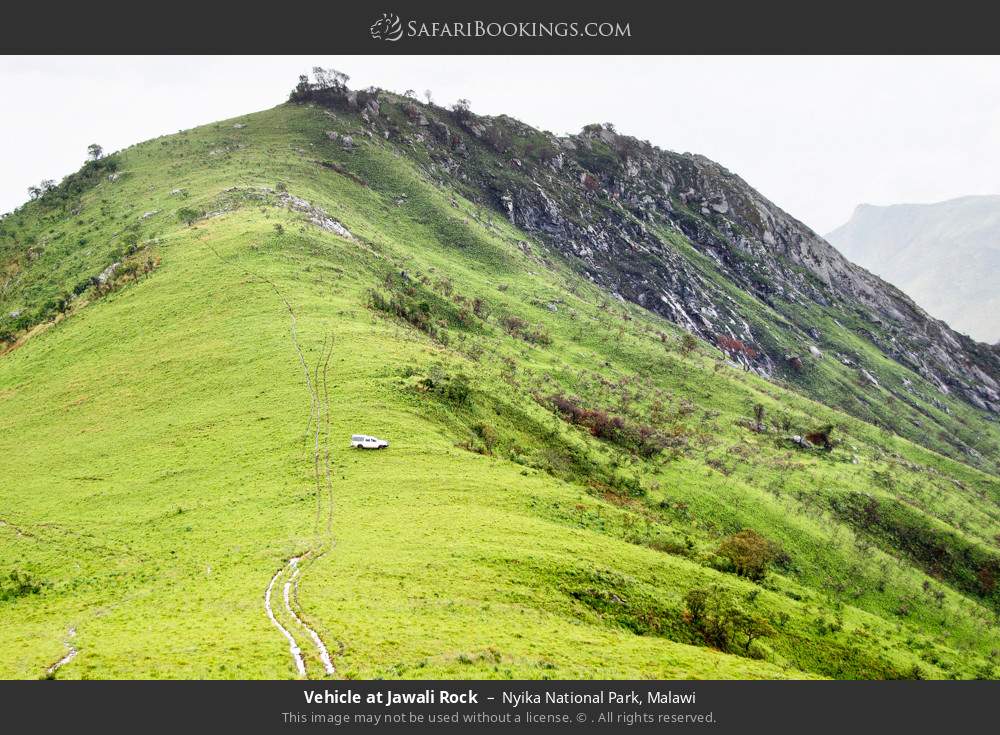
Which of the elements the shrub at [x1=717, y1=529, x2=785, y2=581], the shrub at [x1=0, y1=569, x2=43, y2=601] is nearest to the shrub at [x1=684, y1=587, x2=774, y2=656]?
the shrub at [x1=717, y1=529, x2=785, y2=581]

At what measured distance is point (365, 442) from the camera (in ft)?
184

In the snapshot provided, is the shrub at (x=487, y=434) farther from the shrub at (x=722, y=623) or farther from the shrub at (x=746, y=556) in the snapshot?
the shrub at (x=722, y=623)

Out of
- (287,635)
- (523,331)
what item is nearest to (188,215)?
(523,331)

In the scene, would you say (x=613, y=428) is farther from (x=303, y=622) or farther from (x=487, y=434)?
(x=303, y=622)

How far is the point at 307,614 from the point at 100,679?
9864 mm

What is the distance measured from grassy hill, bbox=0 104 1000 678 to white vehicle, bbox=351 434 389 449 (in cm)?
121

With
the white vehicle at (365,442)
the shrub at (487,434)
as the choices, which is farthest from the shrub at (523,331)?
the white vehicle at (365,442)

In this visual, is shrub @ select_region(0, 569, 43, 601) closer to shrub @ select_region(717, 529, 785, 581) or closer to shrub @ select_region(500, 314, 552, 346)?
shrub @ select_region(717, 529, 785, 581)

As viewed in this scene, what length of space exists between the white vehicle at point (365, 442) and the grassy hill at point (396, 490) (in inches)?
47.5

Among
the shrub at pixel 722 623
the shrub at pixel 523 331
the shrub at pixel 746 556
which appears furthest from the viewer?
the shrub at pixel 523 331

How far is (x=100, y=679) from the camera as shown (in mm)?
27344

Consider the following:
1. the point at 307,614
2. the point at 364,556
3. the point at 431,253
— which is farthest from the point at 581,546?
the point at 431,253

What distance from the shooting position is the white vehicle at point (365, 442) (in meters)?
56.0

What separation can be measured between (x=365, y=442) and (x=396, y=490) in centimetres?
788
